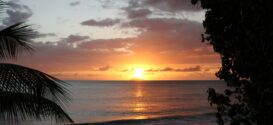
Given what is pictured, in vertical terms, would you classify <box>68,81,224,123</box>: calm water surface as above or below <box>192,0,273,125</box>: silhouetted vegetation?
below

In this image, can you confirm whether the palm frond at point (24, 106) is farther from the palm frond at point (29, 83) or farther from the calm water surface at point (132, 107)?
the calm water surface at point (132, 107)

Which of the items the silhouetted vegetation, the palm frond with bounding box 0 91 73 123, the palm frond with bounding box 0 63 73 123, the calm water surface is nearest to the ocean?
the calm water surface

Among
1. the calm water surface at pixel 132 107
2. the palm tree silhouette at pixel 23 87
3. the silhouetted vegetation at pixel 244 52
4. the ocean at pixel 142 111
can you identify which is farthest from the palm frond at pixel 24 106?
the calm water surface at pixel 132 107

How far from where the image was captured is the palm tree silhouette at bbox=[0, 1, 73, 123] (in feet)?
20.7

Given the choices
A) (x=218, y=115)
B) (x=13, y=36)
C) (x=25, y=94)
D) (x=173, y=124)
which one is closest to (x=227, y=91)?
(x=218, y=115)

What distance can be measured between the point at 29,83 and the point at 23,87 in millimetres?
111

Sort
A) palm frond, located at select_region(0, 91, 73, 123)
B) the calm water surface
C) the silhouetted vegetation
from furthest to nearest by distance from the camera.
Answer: the calm water surface < palm frond, located at select_region(0, 91, 73, 123) < the silhouetted vegetation

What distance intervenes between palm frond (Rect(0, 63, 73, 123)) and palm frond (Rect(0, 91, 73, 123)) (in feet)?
0.13

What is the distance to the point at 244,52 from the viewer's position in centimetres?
591

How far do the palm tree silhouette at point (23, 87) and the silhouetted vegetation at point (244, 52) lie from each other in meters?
2.54

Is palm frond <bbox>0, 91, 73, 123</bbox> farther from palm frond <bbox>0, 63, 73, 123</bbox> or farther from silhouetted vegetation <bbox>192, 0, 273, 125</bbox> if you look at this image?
silhouetted vegetation <bbox>192, 0, 273, 125</bbox>

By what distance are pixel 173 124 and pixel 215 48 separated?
90.2ft

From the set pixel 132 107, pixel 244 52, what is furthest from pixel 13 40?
pixel 132 107

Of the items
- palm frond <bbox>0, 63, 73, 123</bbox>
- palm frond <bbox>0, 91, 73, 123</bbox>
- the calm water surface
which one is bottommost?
the calm water surface
